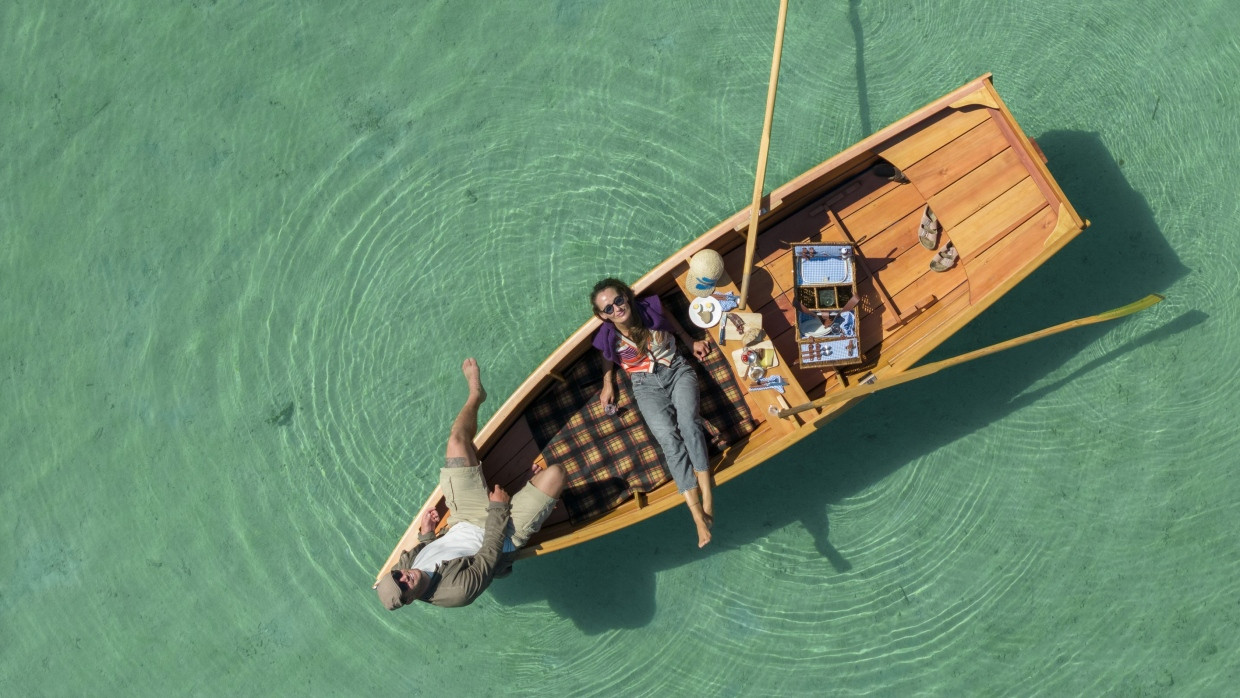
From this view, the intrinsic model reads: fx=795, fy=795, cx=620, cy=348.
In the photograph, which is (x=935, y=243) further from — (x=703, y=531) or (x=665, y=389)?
(x=703, y=531)

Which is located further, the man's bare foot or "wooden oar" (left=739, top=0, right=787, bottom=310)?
the man's bare foot

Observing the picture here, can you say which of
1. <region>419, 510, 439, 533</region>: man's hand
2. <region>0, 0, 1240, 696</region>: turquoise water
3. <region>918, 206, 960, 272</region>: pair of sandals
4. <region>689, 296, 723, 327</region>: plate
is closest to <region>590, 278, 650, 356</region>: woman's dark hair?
<region>689, 296, 723, 327</region>: plate

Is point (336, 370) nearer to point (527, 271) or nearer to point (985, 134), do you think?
point (527, 271)

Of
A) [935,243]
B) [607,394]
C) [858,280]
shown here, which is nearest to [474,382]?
[607,394]

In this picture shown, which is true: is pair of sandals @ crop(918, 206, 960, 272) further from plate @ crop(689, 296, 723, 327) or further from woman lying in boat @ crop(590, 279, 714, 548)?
woman lying in boat @ crop(590, 279, 714, 548)

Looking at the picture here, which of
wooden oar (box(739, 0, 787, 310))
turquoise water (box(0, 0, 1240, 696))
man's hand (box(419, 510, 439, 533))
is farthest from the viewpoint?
turquoise water (box(0, 0, 1240, 696))

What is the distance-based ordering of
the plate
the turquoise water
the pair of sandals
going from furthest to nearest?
the turquoise water
the pair of sandals
the plate

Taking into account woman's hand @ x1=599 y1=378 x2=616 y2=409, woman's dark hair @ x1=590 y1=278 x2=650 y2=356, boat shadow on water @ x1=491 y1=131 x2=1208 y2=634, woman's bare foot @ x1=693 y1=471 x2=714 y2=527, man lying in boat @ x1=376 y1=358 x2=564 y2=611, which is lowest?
boat shadow on water @ x1=491 y1=131 x2=1208 y2=634

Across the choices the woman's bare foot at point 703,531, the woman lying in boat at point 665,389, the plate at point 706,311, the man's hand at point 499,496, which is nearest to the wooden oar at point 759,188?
the plate at point 706,311

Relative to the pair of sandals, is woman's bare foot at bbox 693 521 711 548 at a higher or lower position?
lower
